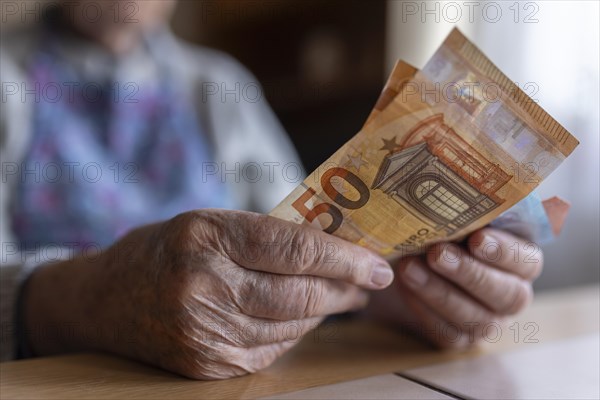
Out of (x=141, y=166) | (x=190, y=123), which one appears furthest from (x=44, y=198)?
(x=190, y=123)

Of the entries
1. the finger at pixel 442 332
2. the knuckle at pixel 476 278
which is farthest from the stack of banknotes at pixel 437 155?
the finger at pixel 442 332

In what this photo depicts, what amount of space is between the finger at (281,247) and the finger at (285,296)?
0.01 meters

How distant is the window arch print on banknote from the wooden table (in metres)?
0.19

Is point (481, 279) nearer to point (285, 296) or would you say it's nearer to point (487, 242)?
point (487, 242)

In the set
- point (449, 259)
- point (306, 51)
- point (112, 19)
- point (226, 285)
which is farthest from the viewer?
point (306, 51)

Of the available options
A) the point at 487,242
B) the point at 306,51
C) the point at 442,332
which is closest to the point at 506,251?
the point at 487,242

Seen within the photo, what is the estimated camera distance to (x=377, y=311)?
957mm

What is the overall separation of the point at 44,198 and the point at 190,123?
1.16ft

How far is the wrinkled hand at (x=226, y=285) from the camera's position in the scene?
0.55 m

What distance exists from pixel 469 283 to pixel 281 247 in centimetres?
27

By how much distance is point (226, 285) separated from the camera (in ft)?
1.81

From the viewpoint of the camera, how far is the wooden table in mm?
546

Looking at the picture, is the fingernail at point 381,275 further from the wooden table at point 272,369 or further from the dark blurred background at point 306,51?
the dark blurred background at point 306,51

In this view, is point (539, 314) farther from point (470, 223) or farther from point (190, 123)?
point (190, 123)
